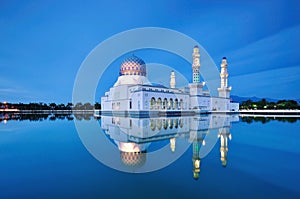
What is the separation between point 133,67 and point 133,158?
89.3 feet

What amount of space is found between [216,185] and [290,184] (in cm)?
111

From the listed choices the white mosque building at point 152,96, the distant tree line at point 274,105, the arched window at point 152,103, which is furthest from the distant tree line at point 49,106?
the distant tree line at point 274,105

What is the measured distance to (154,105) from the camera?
28.3m

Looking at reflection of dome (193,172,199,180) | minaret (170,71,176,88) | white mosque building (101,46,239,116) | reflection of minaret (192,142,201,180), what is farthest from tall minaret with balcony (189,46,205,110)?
reflection of dome (193,172,199,180)

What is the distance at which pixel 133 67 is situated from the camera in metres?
31.2

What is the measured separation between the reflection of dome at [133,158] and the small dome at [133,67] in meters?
26.6

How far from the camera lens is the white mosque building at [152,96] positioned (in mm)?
26453

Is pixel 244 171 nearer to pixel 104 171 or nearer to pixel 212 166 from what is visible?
pixel 212 166

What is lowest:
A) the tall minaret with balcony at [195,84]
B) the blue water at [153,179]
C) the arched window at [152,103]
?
the blue water at [153,179]

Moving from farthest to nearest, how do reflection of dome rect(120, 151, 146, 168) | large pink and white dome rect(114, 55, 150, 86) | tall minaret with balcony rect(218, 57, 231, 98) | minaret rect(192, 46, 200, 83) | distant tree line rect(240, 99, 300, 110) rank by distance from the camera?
1. tall minaret with balcony rect(218, 57, 231, 98)
2. distant tree line rect(240, 99, 300, 110)
3. minaret rect(192, 46, 200, 83)
4. large pink and white dome rect(114, 55, 150, 86)
5. reflection of dome rect(120, 151, 146, 168)

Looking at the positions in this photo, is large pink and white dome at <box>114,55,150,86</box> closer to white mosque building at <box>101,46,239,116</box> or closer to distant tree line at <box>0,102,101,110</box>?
white mosque building at <box>101,46,239,116</box>

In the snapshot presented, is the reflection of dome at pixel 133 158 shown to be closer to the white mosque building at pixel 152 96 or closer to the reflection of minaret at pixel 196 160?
the reflection of minaret at pixel 196 160

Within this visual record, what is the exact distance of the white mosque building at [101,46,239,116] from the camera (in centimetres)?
2645

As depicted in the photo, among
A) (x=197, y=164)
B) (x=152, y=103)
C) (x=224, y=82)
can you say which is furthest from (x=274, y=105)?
(x=197, y=164)
